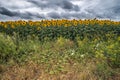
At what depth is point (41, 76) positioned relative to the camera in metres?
7.34

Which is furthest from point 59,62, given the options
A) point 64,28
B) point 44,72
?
point 64,28

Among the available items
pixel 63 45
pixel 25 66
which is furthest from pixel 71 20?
pixel 25 66

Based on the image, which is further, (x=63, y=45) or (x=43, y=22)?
(x=43, y=22)

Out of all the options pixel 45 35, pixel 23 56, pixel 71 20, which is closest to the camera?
pixel 23 56

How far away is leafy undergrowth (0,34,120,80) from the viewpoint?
7375 mm

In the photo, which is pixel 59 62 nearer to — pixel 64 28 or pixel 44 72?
pixel 44 72

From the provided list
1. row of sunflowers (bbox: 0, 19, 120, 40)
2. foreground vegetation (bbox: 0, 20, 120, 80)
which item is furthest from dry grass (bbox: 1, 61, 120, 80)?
row of sunflowers (bbox: 0, 19, 120, 40)

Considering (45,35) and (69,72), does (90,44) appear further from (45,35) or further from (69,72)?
(45,35)

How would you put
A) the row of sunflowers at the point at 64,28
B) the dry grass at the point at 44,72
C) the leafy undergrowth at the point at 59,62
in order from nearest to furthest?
the dry grass at the point at 44,72, the leafy undergrowth at the point at 59,62, the row of sunflowers at the point at 64,28

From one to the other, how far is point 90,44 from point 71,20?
482cm

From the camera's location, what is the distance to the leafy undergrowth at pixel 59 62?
7375 mm

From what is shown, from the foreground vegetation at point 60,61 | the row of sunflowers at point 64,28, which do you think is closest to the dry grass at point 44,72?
the foreground vegetation at point 60,61

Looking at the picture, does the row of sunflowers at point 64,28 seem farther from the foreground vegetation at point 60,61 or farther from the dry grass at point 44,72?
the dry grass at point 44,72

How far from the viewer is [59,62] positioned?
8.46 metres
